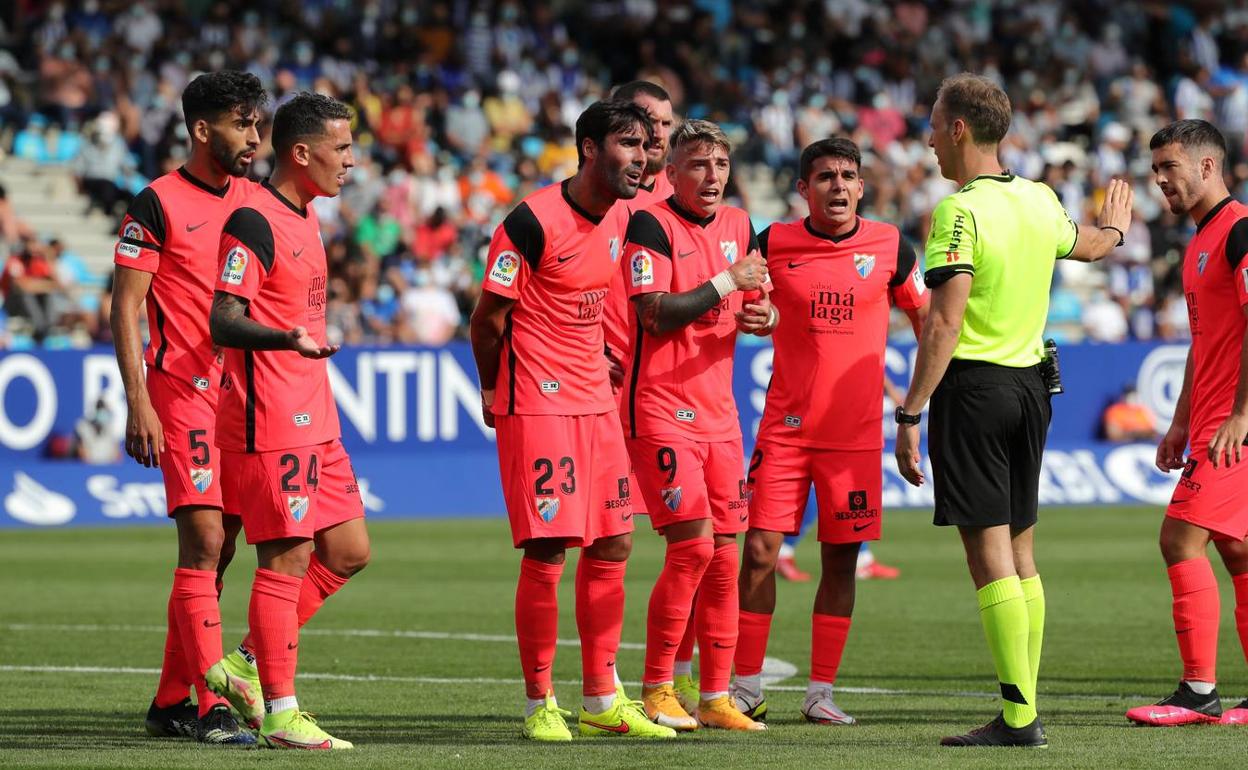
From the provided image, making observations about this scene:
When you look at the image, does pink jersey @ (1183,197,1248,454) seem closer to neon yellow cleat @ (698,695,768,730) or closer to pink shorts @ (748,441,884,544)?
pink shorts @ (748,441,884,544)

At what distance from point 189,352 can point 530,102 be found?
73.9 feet

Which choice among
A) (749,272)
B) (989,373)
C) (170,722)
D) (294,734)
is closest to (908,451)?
(989,373)

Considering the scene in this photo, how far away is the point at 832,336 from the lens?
8.59 m

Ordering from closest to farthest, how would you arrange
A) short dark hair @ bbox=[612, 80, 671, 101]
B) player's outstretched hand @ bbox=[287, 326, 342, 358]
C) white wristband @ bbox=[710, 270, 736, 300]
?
player's outstretched hand @ bbox=[287, 326, 342, 358] < white wristband @ bbox=[710, 270, 736, 300] < short dark hair @ bbox=[612, 80, 671, 101]

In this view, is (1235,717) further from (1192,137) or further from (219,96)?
(219,96)

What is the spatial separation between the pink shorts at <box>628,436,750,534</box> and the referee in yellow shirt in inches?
42.5

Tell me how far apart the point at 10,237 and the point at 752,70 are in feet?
48.4

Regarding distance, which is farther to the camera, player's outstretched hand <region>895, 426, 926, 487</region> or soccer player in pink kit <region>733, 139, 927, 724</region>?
soccer player in pink kit <region>733, 139, 927, 724</region>

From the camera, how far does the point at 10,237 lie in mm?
23047

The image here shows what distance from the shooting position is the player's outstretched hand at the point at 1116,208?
313 inches

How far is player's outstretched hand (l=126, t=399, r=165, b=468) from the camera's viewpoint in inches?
301

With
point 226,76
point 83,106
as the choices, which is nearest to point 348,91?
point 83,106

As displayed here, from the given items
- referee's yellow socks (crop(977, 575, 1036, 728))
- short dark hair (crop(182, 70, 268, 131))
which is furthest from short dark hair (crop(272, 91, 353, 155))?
referee's yellow socks (crop(977, 575, 1036, 728))

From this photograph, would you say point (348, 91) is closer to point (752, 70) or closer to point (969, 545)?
point (752, 70)
